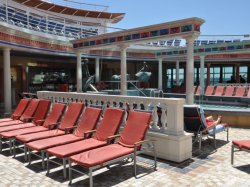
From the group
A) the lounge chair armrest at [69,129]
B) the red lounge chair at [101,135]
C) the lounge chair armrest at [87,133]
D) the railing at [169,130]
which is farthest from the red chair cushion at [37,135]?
the railing at [169,130]

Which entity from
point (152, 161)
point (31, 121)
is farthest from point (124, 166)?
point (31, 121)

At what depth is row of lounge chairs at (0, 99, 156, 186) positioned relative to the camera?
170 inches

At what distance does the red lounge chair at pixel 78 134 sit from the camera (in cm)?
494

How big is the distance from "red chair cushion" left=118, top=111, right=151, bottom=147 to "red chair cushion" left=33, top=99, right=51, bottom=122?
9.71 feet

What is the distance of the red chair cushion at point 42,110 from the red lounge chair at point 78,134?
1.68m

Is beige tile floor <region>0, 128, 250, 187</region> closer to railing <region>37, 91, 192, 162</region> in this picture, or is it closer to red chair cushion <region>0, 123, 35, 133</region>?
railing <region>37, 91, 192, 162</region>

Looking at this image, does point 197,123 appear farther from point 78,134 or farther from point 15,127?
point 15,127

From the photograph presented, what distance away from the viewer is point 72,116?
6.25m

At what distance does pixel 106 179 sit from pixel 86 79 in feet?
29.4

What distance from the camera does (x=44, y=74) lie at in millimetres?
20062

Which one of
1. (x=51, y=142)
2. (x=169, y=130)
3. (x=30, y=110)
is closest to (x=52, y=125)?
(x=51, y=142)

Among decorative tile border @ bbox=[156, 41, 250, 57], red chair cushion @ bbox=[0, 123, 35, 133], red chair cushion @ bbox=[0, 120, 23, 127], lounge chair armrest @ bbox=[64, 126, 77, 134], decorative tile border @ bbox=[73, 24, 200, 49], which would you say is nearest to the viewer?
lounge chair armrest @ bbox=[64, 126, 77, 134]

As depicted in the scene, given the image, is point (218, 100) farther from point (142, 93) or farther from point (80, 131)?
point (80, 131)

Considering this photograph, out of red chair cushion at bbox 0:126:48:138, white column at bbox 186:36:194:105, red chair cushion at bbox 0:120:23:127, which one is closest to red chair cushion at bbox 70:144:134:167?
red chair cushion at bbox 0:126:48:138
